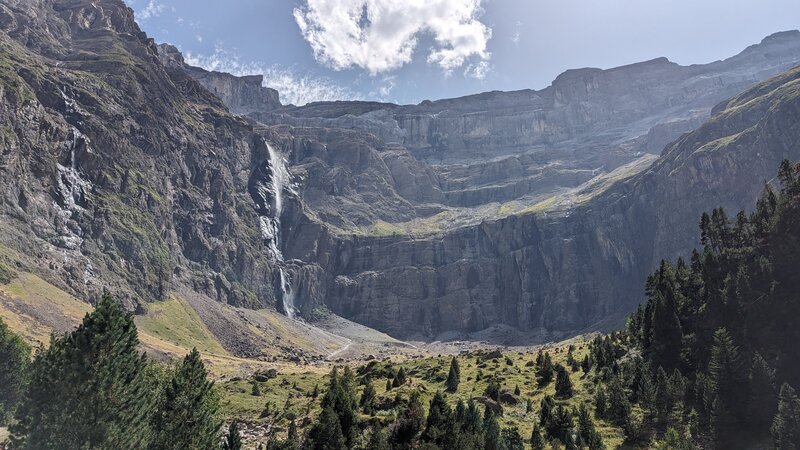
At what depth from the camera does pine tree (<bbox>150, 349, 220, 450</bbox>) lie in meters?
36.3

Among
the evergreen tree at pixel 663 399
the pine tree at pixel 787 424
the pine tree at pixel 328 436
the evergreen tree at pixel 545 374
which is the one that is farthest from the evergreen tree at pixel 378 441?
the evergreen tree at pixel 545 374

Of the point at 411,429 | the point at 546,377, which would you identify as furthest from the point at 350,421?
the point at 546,377

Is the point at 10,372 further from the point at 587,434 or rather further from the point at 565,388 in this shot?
the point at 565,388

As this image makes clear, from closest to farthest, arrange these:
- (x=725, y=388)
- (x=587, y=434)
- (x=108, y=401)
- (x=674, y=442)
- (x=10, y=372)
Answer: (x=108, y=401) < (x=674, y=442) < (x=587, y=434) < (x=725, y=388) < (x=10, y=372)

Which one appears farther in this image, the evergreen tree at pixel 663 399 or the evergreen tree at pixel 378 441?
the evergreen tree at pixel 663 399

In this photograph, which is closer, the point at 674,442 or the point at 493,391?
the point at 674,442

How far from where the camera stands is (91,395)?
3384 cm

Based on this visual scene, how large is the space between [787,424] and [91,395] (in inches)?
2085

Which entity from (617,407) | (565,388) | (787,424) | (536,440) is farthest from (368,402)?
(787,424)

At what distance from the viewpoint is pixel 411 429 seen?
33.3 metres

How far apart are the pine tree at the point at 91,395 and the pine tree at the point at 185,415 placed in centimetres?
136

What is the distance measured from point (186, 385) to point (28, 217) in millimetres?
198930

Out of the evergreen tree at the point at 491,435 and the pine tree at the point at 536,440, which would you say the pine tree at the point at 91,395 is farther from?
the pine tree at the point at 536,440

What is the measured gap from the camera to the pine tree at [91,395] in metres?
33.4
